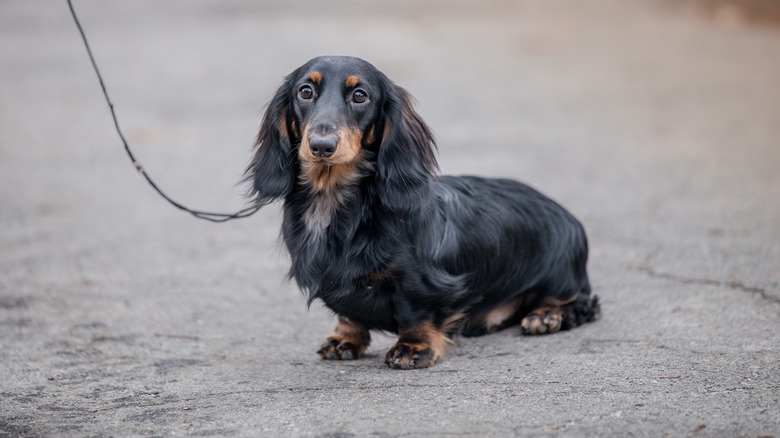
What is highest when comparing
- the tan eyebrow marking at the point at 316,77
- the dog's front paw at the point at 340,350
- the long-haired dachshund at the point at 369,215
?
the tan eyebrow marking at the point at 316,77

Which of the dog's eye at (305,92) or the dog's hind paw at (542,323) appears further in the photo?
the dog's hind paw at (542,323)

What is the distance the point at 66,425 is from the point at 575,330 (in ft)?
7.41

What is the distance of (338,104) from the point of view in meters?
3.84

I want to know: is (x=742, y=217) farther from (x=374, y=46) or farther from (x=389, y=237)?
(x=374, y=46)

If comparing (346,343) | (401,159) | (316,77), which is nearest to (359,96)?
(316,77)

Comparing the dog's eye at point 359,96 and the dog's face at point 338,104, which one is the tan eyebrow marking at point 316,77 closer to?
the dog's face at point 338,104

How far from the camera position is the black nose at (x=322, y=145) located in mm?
3631

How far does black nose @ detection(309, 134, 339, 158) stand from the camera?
3631 mm

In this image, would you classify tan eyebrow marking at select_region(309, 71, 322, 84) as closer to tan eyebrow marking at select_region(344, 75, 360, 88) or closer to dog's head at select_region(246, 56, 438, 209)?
dog's head at select_region(246, 56, 438, 209)

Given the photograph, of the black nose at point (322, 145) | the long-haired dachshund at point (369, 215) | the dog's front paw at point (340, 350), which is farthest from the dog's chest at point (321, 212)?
the dog's front paw at point (340, 350)

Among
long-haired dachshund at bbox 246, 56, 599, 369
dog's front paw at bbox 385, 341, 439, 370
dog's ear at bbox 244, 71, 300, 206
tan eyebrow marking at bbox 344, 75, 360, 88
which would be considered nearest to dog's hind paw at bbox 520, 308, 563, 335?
long-haired dachshund at bbox 246, 56, 599, 369

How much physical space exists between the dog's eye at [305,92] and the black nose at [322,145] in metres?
0.33

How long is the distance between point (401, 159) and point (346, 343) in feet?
2.75

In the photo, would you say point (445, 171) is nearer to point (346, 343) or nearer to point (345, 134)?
point (346, 343)
